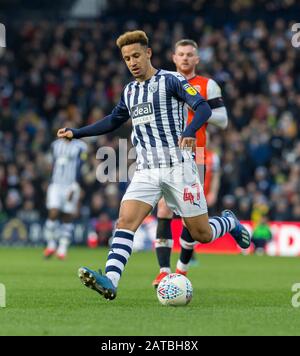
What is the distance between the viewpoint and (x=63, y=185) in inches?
693

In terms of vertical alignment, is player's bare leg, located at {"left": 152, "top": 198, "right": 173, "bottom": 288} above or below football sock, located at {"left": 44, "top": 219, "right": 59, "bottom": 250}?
above

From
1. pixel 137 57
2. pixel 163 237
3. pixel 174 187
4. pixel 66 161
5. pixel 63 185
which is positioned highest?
pixel 137 57

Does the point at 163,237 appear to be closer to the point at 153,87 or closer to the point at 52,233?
the point at 153,87

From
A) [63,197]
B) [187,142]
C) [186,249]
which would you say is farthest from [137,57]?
[63,197]

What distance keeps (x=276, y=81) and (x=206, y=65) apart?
1906 mm

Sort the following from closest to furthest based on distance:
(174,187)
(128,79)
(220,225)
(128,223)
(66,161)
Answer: (128,223) < (174,187) < (220,225) < (66,161) < (128,79)

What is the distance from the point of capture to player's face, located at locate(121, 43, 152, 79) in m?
8.22

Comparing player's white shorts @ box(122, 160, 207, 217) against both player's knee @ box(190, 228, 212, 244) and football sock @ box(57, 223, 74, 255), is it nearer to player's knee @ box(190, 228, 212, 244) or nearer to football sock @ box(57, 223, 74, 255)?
player's knee @ box(190, 228, 212, 244)

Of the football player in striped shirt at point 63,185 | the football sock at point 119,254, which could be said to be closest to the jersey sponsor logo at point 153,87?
the football sock at point 119,254

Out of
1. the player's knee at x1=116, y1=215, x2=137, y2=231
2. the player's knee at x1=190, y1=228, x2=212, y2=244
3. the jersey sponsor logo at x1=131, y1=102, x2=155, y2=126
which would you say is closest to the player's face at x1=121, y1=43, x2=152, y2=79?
the jersey sponsor logo at x1=131, y1=102, x2=155, y2=126

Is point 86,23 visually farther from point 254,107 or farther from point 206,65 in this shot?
point 254,107

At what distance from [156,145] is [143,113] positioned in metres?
0.31

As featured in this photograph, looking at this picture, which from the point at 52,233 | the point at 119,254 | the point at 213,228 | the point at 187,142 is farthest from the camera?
the point at 52,233

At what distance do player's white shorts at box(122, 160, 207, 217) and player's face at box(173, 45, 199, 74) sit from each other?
197 cm
